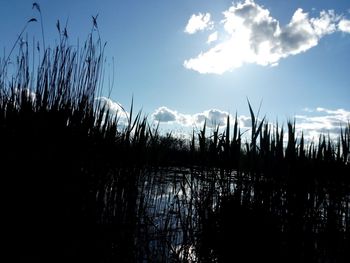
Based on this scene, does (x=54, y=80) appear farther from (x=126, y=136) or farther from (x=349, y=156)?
(x=349, y=156)

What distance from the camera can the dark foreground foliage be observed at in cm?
228

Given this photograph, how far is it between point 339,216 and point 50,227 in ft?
12.1

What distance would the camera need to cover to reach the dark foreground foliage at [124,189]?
7.49 feet

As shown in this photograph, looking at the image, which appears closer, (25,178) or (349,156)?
(25,178)

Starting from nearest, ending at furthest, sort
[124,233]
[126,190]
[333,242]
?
[124,233] → [126,190] → [333,242]

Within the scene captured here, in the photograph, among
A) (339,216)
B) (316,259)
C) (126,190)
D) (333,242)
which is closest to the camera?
(126,190)

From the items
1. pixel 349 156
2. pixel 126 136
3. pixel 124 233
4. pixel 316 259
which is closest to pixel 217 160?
pixel 126 136

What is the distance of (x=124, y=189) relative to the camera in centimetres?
279

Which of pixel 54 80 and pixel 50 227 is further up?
pixel 54 80

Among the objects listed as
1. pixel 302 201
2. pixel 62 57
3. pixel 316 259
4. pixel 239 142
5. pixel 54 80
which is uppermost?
pixel 62 57

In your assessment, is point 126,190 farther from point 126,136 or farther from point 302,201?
point 302,201

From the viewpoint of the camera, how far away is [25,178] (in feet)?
7.51

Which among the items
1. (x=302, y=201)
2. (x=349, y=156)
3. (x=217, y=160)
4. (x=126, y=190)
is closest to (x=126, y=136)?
(x=126, y=190)

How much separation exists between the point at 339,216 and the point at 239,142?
78.1 inches
